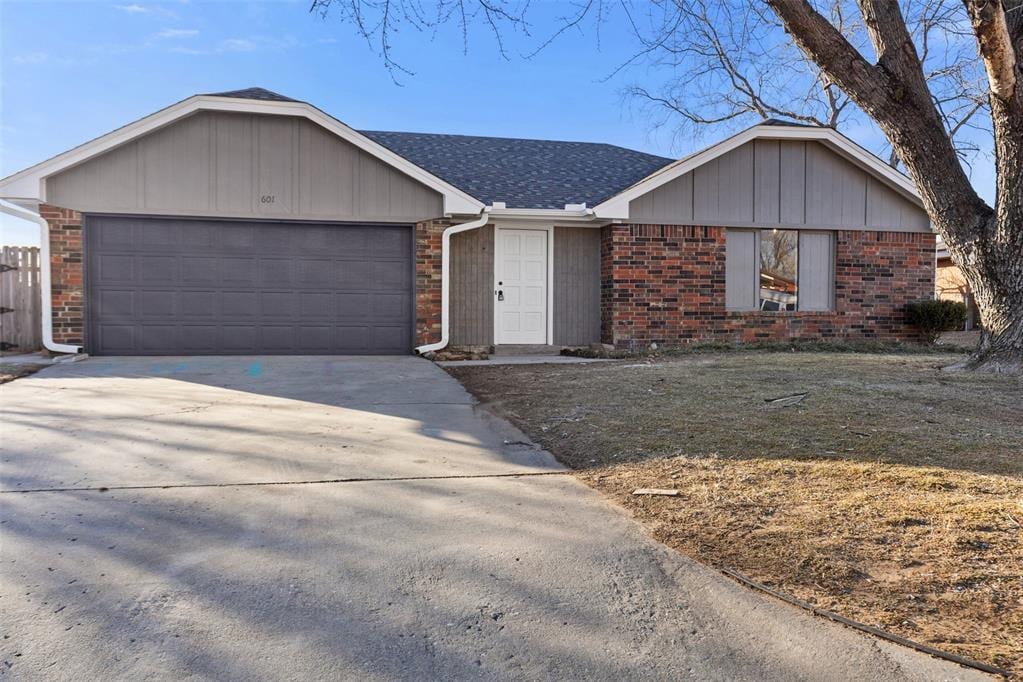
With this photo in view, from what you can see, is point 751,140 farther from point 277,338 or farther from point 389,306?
point 277,338

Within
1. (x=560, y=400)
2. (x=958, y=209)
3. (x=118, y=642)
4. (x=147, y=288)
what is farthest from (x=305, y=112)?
(x=118, y=642)

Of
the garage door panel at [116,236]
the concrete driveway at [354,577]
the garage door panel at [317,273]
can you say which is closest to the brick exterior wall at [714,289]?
the garage door panel at [317,273]

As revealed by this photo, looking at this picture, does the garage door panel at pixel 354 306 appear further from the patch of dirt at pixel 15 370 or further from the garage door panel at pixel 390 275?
the patch of dirt at pixel 15 370

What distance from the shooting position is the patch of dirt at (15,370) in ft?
26.2

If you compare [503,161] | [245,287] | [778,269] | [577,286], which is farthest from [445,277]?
[778,269]

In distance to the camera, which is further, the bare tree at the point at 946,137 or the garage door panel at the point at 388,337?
the garage door panel at the point at 388,337

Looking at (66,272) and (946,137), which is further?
(66,272)

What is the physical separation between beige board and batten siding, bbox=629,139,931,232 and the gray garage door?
14.8ft

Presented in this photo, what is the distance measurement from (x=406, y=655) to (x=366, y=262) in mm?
9718

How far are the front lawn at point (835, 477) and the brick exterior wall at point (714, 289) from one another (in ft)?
15.3

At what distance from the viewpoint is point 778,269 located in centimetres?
1316

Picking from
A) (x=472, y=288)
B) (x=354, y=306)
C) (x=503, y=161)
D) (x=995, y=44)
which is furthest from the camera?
(x=503, y=161)

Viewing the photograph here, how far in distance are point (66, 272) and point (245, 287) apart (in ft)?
8.12

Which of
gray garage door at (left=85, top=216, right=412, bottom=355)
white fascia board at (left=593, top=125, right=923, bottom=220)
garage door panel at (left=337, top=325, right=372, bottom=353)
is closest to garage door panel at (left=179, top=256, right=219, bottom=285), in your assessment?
gray garage door at (left=85, top=216, right=412, bottom=355)
